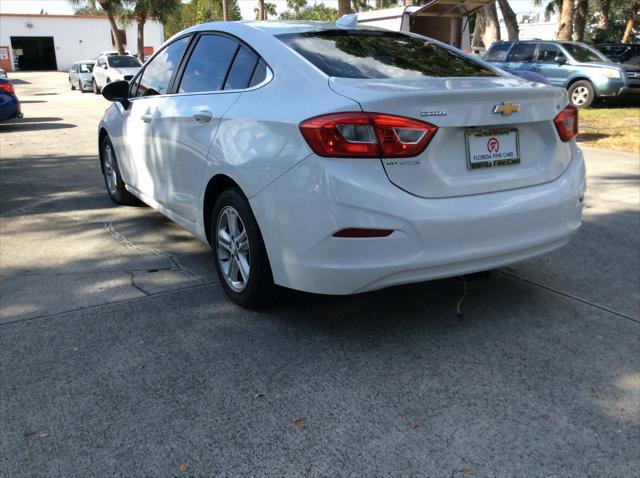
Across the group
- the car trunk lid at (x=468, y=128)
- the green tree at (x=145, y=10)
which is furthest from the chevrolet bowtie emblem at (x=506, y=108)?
the green tree at (x=145, y=10)

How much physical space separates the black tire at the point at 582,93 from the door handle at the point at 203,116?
1371cm

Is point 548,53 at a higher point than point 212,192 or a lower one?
higher

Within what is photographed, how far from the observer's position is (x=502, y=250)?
3.15 meters

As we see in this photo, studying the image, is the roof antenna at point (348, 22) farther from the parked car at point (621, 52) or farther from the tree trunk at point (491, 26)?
the tree trunk at point (491, 26)

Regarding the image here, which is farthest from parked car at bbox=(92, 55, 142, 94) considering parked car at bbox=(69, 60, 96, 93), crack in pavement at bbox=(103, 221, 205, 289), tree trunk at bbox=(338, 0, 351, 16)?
crack in pavement at bbox=(103, 221, 205, 289)

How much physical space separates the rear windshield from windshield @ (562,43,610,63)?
Answer: 13.5 metres

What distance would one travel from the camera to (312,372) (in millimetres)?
3029

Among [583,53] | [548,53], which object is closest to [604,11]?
[583,53]

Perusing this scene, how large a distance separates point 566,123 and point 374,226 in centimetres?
146

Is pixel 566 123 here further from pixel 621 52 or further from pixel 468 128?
pixel 621 52

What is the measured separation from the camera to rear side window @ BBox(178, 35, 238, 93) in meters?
3.89

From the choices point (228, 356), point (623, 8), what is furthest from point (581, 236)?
point (623, 8)

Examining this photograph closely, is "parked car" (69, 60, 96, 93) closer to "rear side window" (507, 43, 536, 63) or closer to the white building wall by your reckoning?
"rear side window" (507, 43, 536, 63)

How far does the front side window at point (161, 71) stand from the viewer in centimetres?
457
